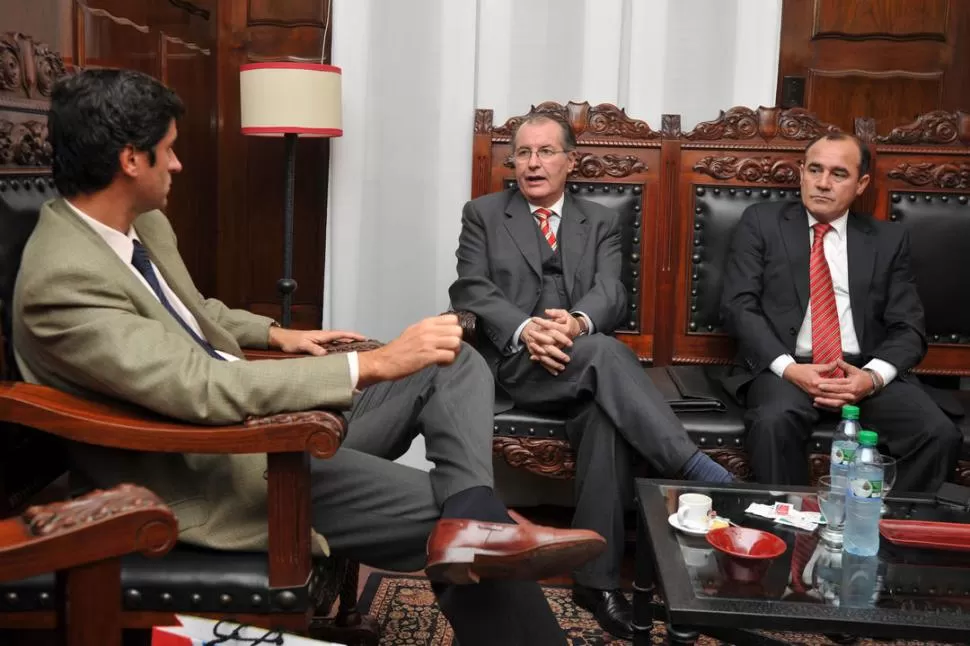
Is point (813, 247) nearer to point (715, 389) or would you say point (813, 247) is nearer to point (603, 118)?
point (715, 389)

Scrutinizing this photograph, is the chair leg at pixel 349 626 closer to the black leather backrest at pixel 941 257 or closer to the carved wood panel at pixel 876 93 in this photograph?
the black leather backrest at pixel 941 257

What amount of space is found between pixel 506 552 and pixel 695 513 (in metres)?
0.50

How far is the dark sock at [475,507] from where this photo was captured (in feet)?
5.77

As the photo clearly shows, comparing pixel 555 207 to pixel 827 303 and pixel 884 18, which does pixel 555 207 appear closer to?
pixel 827 303

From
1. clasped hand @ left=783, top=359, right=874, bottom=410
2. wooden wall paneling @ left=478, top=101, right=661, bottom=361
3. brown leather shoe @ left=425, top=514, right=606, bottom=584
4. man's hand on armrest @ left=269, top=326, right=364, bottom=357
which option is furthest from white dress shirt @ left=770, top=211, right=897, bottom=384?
brown leather shoe @ left=425, top=514, right=606, bottom=584

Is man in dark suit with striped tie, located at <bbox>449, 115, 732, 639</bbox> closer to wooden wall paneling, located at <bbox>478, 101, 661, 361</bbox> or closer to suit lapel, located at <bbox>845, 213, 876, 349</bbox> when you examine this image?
wooden wall paneling, located at <bbox>478, 101, 661, 361</bbox>

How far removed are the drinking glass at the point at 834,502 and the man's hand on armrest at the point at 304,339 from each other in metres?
1.05

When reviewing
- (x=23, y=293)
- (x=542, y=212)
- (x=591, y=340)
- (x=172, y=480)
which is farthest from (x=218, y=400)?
(x=542, y=212)

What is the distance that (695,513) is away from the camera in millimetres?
1911

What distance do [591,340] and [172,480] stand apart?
1340 mm

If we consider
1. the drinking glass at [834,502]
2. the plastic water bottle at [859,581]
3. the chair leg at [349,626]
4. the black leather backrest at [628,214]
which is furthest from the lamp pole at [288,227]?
the plastic water bottle at [859,581]

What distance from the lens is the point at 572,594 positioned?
8.58 feet

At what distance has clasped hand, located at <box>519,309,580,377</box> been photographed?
2664 millimetres

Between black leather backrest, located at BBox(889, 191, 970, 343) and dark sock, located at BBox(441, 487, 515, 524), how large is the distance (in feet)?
6.41
